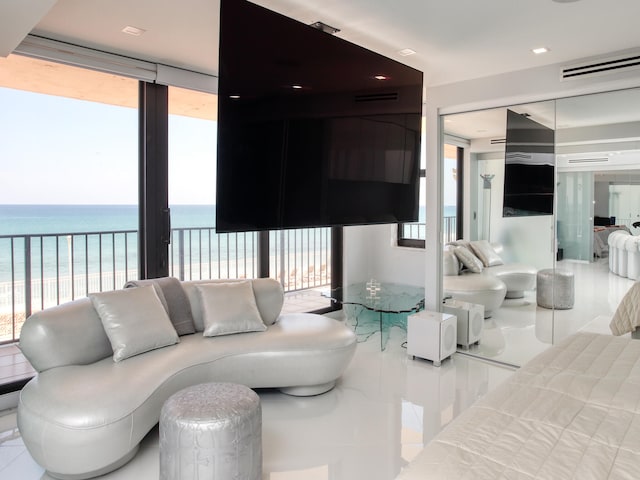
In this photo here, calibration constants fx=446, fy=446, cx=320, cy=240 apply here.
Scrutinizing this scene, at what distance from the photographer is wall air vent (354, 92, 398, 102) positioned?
9.45ft

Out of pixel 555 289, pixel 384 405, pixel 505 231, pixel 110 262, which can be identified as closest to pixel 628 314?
pixel 555 289

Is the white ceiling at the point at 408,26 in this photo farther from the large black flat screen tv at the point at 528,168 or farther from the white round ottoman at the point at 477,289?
the white round ottoman at the point at 477,289

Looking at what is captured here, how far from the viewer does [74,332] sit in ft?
8.32

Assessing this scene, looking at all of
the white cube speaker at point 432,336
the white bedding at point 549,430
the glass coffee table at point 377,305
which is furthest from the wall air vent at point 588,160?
the white bedding at point 549,430

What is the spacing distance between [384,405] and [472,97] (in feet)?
8.96

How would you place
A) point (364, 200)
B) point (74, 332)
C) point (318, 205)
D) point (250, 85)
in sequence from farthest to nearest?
1. point (364, 200)
2. point (318, 205)
3. point (74, 332)
4. point (250, 85)

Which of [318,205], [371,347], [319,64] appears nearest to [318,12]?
[319,64]

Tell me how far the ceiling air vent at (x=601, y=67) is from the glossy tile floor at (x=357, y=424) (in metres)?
2.39

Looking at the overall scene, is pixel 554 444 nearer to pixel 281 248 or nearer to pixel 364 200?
pixel 364 200

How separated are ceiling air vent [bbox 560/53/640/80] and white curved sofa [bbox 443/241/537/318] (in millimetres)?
1491

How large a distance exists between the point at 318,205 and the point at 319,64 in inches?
32.5

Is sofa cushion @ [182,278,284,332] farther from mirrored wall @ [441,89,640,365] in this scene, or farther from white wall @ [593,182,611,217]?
white wall @ [593,182,611,217]

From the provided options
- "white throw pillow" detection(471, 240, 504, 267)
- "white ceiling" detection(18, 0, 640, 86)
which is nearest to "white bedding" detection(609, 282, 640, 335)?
"white throw pillow" detection(471, 240, 504, 267)

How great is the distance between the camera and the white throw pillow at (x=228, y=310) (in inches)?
122
